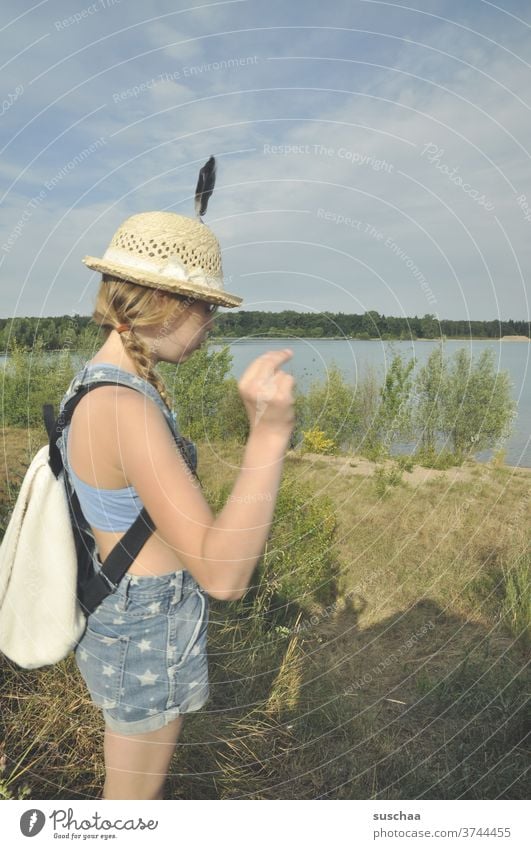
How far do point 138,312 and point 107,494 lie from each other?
447mm

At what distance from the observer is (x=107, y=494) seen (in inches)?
A: 50.9

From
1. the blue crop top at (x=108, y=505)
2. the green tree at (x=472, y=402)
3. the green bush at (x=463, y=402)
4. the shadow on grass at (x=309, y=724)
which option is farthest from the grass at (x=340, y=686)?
the green tree at (x=472, y=402)

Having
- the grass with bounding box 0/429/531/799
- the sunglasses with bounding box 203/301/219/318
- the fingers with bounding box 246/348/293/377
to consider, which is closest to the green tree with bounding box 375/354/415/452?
the grass with bounding box 0/429/531/799

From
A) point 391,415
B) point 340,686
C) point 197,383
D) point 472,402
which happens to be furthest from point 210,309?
point 472,402

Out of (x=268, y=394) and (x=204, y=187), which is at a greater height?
(x=204, y=187)

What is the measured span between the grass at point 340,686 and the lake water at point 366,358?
96 centimetres

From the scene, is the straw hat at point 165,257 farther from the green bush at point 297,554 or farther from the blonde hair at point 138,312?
the green bush at point 297,554

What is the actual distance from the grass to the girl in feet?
3.22

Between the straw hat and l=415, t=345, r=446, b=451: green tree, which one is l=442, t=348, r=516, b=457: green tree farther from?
the straw hat

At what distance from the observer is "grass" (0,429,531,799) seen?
265 cm

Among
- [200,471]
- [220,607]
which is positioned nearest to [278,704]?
[220,607]

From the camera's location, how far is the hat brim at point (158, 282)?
133 cm

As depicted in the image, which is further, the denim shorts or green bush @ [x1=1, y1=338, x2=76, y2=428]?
green bush @ [x1=1, y1=338, x2=76, y2=428]

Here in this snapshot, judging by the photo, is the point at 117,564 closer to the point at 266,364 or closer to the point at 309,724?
the point at 266,364
